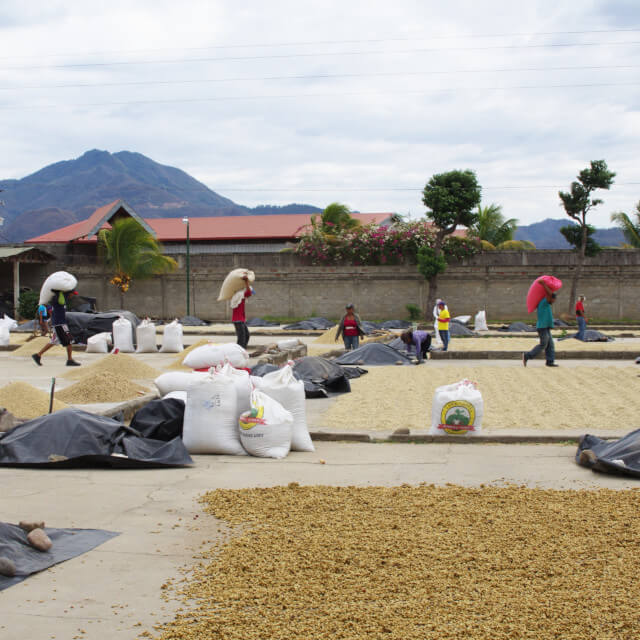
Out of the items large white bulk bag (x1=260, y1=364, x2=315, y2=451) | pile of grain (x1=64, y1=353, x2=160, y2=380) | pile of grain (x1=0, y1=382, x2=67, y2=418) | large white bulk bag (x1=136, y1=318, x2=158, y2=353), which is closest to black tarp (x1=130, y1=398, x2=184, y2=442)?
large white bulk bag (x1=260, y1=364, x2=315, y2=451)

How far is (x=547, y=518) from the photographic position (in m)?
5.04

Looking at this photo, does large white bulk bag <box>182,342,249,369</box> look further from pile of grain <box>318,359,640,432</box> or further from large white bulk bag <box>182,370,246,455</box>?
large white bulk bag <box>182,370,246,455</box>

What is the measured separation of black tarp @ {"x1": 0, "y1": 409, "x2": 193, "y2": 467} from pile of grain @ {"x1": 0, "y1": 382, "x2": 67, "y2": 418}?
1124mm

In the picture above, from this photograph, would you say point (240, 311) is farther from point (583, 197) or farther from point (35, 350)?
point (583, 197)

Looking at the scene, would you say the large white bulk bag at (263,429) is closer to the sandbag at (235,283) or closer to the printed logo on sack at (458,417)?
the printed logo on sack at (458,417)

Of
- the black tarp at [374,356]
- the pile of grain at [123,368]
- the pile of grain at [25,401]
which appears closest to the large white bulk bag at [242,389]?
the pile of grain at [25,401]

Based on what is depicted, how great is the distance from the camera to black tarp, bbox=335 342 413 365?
1670cm

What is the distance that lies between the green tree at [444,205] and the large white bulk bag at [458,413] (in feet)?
85.3

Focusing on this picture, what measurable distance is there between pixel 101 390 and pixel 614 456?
6388 mm

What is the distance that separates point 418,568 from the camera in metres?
4.09

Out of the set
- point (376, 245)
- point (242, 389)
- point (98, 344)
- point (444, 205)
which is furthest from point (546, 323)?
point (376, 245)

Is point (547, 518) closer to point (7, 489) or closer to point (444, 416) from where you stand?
point (444, 416)

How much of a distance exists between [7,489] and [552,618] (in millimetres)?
4220

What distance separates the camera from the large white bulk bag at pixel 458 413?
8078 millimetres
